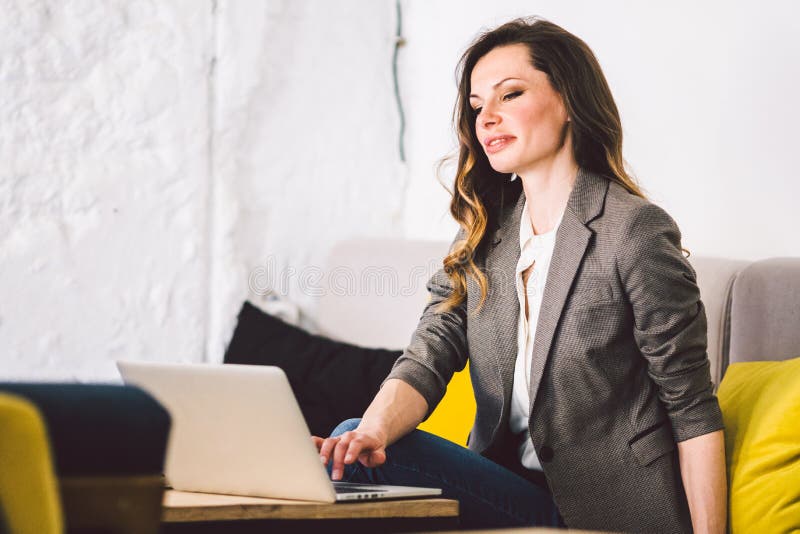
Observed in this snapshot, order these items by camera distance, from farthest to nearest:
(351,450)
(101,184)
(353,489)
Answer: (101,184), (351,450), (353,489)

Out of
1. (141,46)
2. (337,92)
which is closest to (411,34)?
(337,92)

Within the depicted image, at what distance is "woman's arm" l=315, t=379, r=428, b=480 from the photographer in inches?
56.1

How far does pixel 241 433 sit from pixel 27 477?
710 millimetres

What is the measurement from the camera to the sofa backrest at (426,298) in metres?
1.72

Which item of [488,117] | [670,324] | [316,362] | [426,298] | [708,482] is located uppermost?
[488,117]

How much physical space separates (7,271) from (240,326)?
64 centimetres

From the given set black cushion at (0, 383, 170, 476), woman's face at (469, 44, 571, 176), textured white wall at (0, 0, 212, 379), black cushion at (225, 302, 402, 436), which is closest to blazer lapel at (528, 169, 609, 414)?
woman's face at (469, 44, 571, 176)

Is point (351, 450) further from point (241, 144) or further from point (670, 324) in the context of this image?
point (241, 144)

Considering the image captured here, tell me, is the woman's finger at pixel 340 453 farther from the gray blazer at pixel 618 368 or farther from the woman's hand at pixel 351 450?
the gray blazer at pixel 618 368

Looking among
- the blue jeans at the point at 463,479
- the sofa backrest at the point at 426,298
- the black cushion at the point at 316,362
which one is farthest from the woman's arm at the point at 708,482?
the black cushion at the point at 316,362

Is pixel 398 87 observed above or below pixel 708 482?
above

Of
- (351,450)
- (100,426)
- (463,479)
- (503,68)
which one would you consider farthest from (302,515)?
(503,68)

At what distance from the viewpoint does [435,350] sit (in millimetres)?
1732

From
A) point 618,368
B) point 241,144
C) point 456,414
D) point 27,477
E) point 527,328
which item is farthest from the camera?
point 241,144
